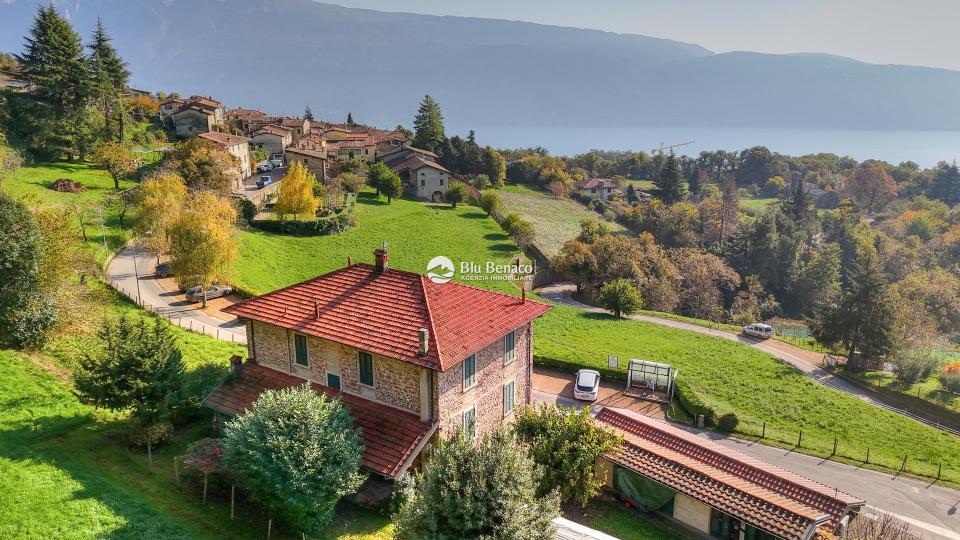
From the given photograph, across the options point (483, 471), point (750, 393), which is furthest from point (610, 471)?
point (750, 393)

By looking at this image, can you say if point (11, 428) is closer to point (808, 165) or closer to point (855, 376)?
point (855, 376)

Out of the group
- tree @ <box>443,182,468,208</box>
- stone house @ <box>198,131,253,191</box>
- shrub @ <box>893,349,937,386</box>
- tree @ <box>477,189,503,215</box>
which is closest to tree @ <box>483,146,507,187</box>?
tree @ <box>443,182,468,208</box>

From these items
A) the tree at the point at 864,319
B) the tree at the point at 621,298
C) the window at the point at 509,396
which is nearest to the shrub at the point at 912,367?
the tree at the point at 864,319

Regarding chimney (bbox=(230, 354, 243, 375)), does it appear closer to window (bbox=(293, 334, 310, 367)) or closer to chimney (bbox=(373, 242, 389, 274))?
window (bbox=(293, 334, 310, 367))

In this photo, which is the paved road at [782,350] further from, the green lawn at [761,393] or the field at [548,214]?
the field at [548,214]

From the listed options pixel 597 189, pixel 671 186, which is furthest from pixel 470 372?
pixel 671 186
